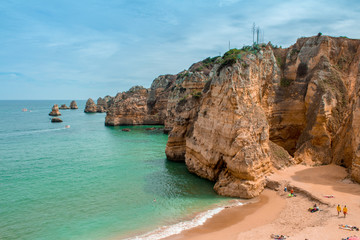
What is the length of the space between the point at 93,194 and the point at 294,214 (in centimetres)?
1477

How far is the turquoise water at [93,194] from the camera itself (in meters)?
16.2

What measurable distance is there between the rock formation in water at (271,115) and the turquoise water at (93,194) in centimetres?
253

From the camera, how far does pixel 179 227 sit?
628 inches

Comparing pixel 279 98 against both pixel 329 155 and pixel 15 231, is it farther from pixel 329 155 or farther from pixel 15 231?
pixel 15 231

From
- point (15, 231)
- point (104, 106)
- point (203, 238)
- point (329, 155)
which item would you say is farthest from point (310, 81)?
point (104, 106)

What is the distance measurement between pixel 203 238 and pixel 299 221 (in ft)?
19.1

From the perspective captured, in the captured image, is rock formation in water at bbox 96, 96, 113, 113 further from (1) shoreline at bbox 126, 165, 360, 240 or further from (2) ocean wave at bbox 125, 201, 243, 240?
(2) ocean wave at bbox 125, 201, 243, 240

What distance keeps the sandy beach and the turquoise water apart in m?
2.24

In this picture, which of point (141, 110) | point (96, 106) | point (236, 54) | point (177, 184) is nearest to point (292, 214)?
point (177, 184)

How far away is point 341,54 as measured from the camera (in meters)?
28.1

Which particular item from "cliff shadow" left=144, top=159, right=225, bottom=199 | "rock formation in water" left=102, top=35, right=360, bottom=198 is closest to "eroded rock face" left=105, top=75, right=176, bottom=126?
"rock formation in water" left=102, top=35, right=360, bottom=198

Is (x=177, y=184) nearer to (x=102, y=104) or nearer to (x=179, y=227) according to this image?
(x=179, y=227)

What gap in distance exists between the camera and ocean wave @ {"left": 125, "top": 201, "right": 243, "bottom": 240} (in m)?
15.0

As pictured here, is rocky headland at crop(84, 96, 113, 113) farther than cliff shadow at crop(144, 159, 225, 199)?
Yes
